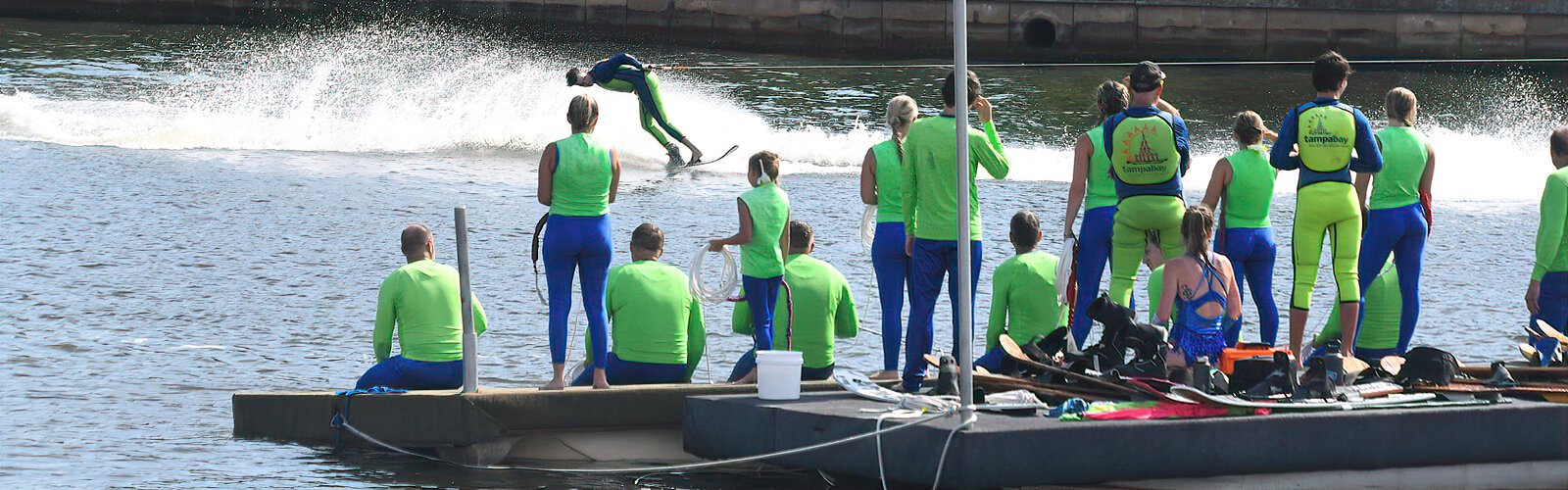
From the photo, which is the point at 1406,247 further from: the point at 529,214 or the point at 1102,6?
the point at 1102,6

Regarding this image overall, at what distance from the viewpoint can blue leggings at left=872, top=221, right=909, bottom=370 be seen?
30.4ft

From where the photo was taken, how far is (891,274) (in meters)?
9.28

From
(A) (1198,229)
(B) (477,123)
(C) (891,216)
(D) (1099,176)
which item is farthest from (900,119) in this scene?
(B) (477,123)

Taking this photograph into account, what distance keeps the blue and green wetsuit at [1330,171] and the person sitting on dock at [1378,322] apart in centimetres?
73

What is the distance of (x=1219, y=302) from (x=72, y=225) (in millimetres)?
12374

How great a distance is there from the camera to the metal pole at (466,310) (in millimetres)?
8555

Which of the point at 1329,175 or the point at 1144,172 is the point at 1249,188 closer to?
the point at 1329,175

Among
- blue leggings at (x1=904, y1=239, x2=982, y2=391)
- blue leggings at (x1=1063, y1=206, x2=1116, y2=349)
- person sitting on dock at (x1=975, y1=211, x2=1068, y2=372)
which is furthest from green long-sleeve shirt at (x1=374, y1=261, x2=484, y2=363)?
blue leggings at (x1=1063, y1=206, x2=1116, y2=349)

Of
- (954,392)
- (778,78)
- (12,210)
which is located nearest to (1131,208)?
(954,392)

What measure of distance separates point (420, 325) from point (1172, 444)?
3.70m

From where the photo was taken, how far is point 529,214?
18.8 meters

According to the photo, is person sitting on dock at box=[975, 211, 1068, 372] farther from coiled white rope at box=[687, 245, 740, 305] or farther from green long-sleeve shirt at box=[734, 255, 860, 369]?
coiled white rope at box=[687, 245, 740, 305]

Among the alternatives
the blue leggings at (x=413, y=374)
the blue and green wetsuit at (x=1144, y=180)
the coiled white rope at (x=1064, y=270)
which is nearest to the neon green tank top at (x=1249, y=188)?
the blue and green wetsuit at (x=1144, y=180)

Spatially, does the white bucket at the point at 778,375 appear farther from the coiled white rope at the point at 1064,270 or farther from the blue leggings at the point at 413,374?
the blue leggings at the point at 413,374
